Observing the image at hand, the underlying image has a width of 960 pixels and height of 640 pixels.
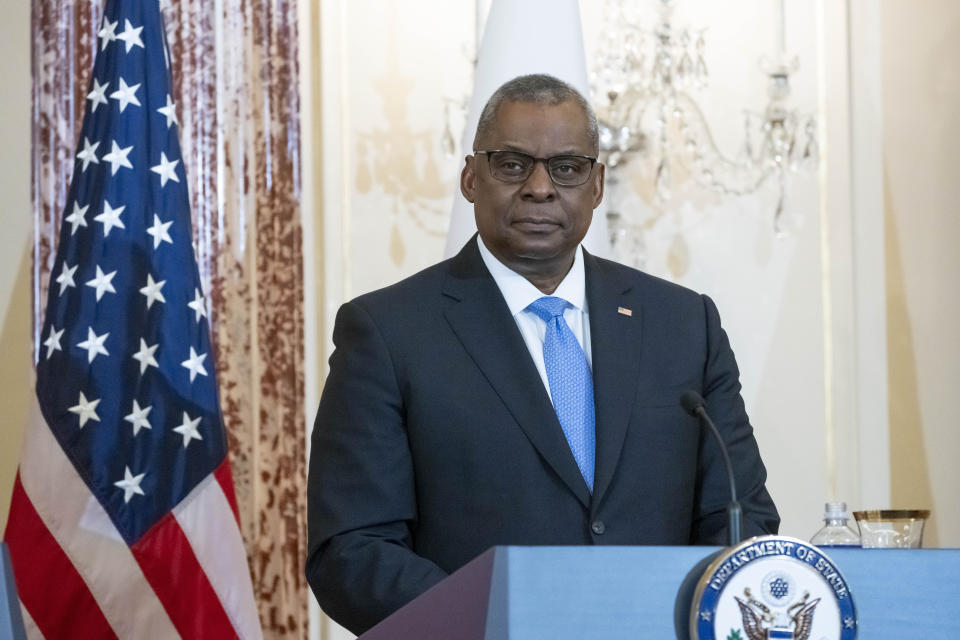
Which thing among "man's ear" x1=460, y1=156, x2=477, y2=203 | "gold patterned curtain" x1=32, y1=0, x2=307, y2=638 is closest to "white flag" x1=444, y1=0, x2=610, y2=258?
"gold patterned curtain" x1=32, y1=0, x2=307, y2=638

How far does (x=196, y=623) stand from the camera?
3320 millimetres

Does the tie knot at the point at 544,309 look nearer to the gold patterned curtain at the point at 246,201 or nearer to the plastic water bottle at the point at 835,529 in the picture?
the plastic water bottle at the point at 835,529

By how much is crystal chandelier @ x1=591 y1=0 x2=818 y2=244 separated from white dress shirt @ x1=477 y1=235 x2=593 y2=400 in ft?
6.26

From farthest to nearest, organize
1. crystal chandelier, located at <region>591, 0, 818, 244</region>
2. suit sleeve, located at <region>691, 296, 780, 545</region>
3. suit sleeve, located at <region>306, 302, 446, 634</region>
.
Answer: crystal chandelier, located at <region>591, 0, 818, 244</region> < suit sleeve, located at <region>691, 296, 780, 545</region> < suit sleeve, located at <region>306, 302, 446, 634</region>

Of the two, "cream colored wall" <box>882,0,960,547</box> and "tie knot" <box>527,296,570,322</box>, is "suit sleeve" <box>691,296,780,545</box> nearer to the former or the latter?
"tie knot" <box>527,296,570,322</box>

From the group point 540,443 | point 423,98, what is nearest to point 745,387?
point 423,98

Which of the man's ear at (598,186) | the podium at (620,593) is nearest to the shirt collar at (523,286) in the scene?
the man's ear at (598,186)

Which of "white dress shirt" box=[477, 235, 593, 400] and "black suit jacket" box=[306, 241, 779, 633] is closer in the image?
"black suit jacket" box=[306, 241, 779, 633]

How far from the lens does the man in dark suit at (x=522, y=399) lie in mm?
2129

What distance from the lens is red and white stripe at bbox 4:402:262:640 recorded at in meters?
3.29

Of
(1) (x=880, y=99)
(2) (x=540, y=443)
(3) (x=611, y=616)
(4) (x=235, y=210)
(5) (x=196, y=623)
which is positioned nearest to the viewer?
(3) (x=611, y=616)

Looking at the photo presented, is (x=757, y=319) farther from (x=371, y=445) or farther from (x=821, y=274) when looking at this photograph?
(x=371, y=445)

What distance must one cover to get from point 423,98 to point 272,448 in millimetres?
1245

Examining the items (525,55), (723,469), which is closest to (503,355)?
(723,469)
